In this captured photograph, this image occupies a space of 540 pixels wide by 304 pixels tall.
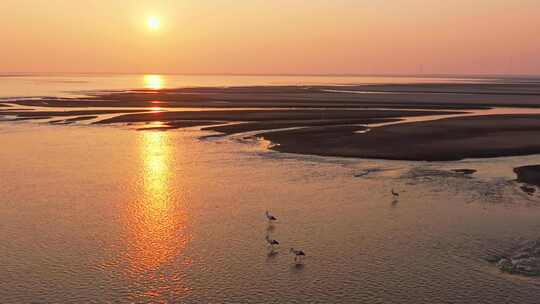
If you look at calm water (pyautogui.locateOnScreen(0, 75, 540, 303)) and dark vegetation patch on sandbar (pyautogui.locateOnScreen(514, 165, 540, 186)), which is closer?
calm water (pyautogui.locateOnScreen(0, 75, 540, 303))

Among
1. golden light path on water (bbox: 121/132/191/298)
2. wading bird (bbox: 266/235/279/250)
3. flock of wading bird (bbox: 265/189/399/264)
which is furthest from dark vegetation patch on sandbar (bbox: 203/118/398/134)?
wading bird (bbox: 266/235/279/250)

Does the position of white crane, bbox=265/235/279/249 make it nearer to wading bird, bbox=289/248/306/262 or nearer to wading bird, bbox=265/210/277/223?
wading bird, bbox=289/248/306/262

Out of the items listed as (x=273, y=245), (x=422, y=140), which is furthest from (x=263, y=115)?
(x=273, y=245)

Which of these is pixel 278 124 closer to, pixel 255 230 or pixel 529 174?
pixel 529 174

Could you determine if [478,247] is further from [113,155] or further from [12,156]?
[12,156]

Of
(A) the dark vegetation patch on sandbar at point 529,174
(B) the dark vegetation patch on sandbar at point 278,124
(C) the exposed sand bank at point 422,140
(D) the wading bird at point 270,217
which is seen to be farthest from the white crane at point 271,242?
(B) the dark vegetation patch on sandbar at point 278,124
